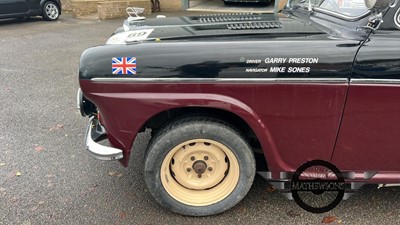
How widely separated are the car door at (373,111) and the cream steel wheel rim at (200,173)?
75cm

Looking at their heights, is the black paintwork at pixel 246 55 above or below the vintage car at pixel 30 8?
above

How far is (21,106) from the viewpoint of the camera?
4.54m

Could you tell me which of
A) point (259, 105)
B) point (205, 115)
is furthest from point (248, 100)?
point (205, 115)

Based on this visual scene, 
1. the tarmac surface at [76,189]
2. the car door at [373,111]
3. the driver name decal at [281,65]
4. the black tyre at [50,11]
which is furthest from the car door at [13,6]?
the car door at [373,111]

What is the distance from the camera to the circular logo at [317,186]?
96.6 inches

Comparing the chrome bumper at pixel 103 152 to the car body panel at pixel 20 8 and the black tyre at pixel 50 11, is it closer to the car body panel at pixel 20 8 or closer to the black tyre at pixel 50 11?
the car body panel at pixel 20 8

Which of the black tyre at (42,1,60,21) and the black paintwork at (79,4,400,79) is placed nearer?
the black paintwork at (79,4,400,79)

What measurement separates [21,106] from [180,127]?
310cm

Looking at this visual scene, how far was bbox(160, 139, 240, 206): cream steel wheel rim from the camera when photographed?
8.10 ft

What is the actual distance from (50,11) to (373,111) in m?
11.2

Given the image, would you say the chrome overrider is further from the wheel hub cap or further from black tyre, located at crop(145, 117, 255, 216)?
the wheel hub cap

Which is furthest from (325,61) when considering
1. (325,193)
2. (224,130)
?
(325,193)

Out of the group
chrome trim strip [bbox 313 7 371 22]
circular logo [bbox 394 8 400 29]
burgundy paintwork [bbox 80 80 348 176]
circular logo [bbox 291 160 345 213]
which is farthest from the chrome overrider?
circular logo [bbox 394 8 400 29]

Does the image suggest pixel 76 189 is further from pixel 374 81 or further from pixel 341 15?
pixel 341 15
